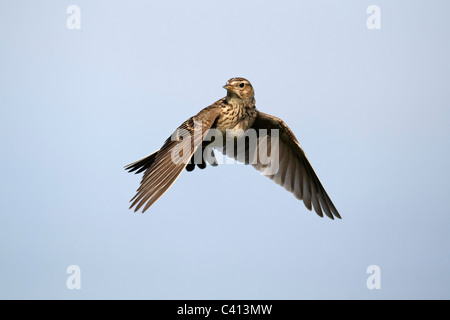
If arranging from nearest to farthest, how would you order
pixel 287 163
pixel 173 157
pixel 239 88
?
1. pixel 173 157
2. pixel 239 88
3. pixel 287 163

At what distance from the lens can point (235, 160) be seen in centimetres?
1064

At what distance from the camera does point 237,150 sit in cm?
1070

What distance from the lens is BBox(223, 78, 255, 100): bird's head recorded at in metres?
9.23

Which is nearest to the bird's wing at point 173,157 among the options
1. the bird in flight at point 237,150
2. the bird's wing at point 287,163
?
the bird in flight at point 237,150

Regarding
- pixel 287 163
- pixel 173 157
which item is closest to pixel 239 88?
pixel 173 157

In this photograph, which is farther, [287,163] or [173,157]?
[287,163]

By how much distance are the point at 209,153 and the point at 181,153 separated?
1773 millimetres

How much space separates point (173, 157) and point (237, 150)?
2.42 metres

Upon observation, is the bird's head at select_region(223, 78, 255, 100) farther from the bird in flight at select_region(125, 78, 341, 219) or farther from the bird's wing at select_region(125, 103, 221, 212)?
the bird's wing at select_region(125, 103, 221, 212)

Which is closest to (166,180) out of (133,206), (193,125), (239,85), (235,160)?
(133,206)

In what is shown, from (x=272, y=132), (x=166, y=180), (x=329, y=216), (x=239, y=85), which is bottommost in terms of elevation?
(x=329, y=216)

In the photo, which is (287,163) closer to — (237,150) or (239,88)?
(237,150)

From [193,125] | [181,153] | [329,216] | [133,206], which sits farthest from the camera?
[329,216]

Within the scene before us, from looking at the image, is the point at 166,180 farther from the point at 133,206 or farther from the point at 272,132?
the point at 272,132
